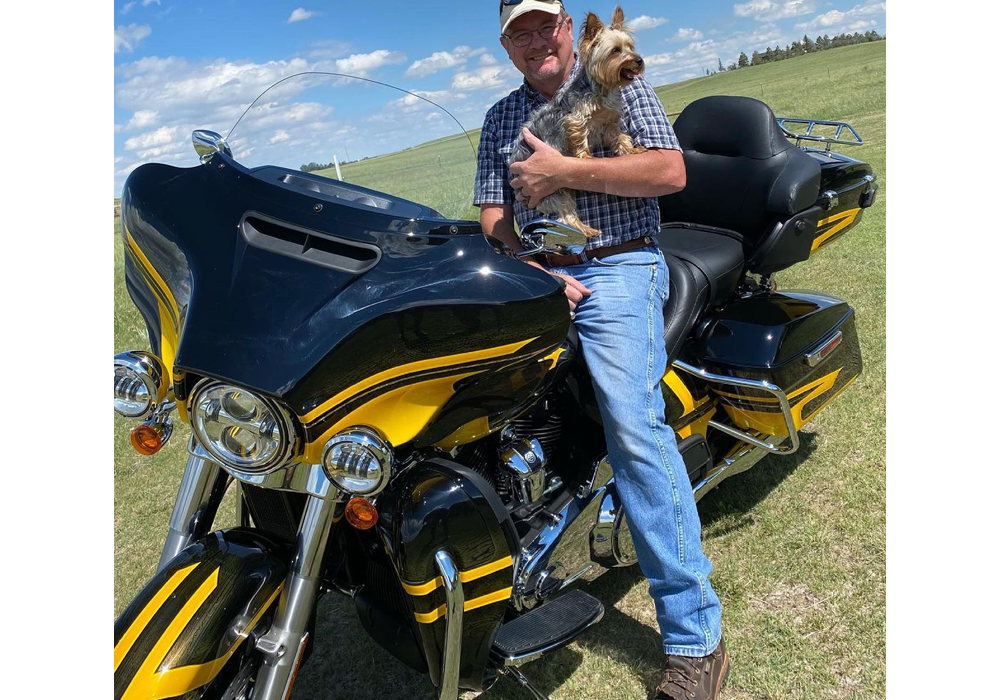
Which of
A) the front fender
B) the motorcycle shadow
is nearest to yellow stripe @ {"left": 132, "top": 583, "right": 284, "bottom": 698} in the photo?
the front fender

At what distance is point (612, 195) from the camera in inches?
100

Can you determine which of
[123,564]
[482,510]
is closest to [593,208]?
[482,510]

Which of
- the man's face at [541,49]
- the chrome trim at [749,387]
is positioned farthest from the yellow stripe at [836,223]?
the man's face at [541,49]

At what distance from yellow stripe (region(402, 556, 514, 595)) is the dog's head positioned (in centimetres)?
147

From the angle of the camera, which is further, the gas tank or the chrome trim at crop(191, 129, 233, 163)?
the chrome trim at crop(191, 129, 233, 163)

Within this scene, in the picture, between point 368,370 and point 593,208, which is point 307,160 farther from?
point 593,208

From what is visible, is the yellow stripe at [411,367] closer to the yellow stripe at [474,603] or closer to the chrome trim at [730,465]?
the yellow stripe at [474,603]

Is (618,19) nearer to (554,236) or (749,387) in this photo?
(554,236)

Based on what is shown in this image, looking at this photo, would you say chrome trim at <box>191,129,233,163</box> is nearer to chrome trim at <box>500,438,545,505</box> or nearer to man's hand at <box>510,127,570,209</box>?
man's hand at <box>510,127,570,209</box>

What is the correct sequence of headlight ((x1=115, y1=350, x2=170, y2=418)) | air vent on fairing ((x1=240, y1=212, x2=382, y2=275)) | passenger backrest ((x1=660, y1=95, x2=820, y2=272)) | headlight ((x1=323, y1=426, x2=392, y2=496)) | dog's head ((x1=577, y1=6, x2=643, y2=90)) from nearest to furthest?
headlight ((x1=323, y1=426, x2=392, y2=496)), air vent on fairing ((x1=240, y1=212, x2=382, y2=275)), headlight ((x1=115, y1=350, x2=170, y2=418)), dog's head ((x1=577, y1=6, x2=643, y2=90)), passenger backrest ((x1=660, y1=95, x2=820, y2=272))

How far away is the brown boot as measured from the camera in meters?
2.33

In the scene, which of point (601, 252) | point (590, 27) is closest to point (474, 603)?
point (601, 252)

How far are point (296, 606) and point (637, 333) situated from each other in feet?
4.13

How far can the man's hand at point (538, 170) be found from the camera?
7.85 feet
